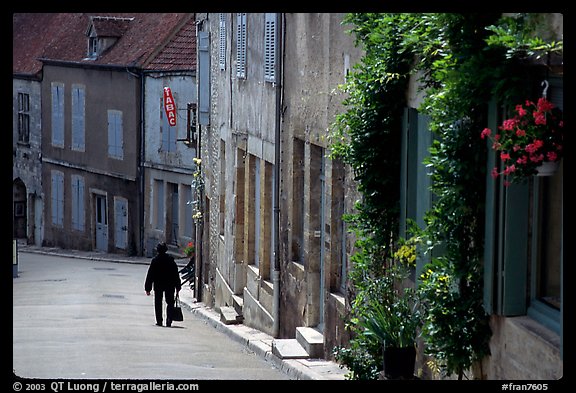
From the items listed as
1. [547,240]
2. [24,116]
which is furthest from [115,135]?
[547,240]

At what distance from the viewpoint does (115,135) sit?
34.8 metres

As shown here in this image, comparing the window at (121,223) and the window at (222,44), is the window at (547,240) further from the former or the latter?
the window at (121,223)

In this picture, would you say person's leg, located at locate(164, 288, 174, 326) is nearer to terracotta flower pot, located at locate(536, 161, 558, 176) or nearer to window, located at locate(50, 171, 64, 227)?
terracotta flower pot, located at locate(536, 161, 558, 176)

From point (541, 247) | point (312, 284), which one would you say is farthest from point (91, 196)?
point (541, 247)

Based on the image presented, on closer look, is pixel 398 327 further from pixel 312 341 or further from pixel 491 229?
pixel 312 341

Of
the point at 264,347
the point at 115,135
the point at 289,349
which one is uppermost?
the point at 115,135

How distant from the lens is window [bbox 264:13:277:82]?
15.1m

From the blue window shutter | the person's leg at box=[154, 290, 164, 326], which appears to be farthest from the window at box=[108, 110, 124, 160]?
the person's leg at box=[154, 290, 164, 326]

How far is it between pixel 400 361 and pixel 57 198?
31191mm

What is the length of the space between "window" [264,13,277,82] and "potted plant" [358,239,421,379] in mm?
6573

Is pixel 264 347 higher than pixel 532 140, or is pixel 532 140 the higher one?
pixel 532 140

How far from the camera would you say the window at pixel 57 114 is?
37250 mm
